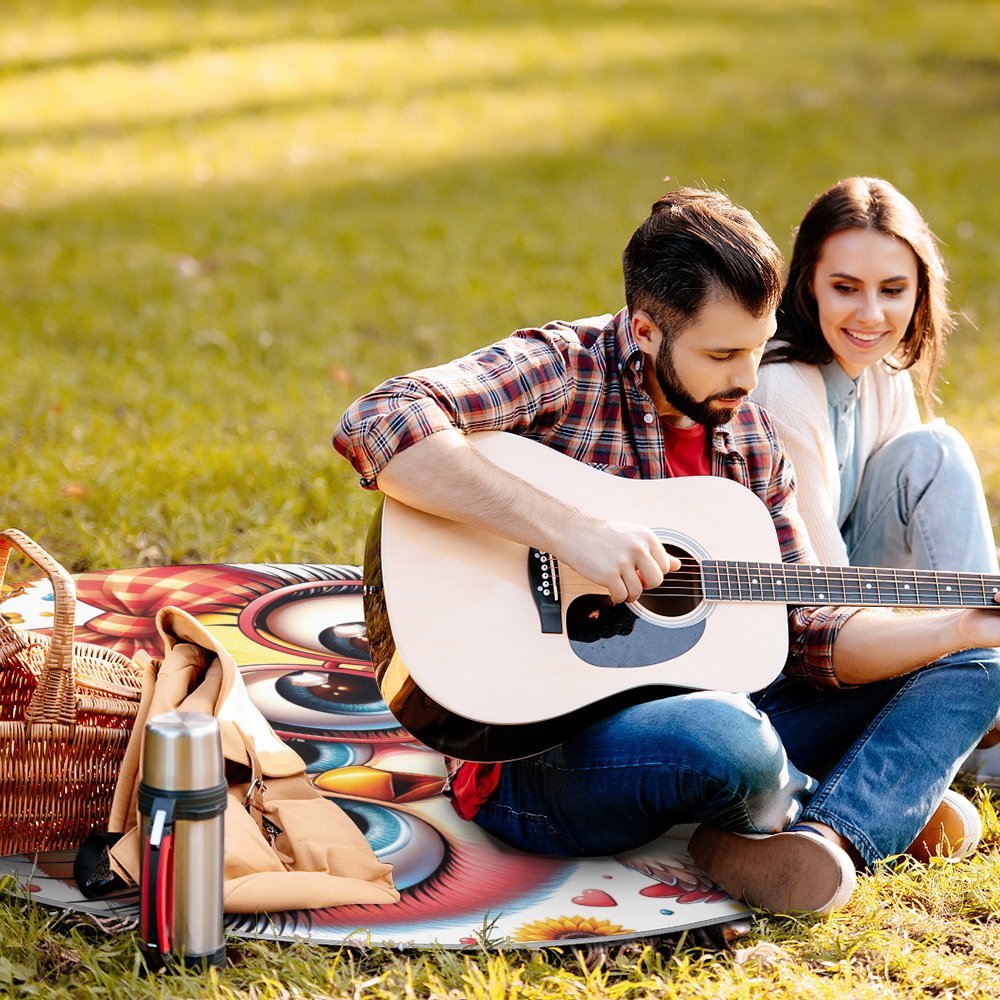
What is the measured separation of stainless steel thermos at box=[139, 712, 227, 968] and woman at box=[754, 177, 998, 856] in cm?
162

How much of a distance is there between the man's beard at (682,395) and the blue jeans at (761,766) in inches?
23.5

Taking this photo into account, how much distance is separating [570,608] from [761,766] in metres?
0.47

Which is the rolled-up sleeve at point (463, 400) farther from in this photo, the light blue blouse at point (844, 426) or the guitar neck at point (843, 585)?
the light blue blouse at point (844, 426)

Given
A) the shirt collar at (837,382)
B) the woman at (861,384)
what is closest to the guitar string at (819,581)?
the woman at (861,384)

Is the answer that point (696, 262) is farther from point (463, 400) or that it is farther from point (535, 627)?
point (535, 627)

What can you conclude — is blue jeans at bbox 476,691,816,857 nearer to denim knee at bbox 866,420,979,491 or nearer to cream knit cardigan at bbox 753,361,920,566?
cream knit cardigan at bbox 753,361,920,566

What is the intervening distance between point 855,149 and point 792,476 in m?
6.94

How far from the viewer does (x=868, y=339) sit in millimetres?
3457

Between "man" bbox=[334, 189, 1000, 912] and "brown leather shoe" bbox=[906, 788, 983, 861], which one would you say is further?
"brown leather shoe" bbox=[906, 788, 983, 861]

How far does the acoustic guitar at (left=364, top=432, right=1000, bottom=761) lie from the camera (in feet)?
8.46

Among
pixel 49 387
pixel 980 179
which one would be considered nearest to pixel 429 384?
pixel 49 387

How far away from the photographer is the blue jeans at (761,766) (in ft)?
8.57

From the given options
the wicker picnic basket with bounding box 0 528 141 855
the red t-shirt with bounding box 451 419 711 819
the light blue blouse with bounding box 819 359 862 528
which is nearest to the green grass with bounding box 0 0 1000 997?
the wicker picnic basket with bounding box 0 528 141 855

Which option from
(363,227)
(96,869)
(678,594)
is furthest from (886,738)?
(363,227)
